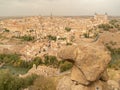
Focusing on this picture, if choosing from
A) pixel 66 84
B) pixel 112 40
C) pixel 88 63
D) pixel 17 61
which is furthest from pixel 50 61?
pixel 88 63

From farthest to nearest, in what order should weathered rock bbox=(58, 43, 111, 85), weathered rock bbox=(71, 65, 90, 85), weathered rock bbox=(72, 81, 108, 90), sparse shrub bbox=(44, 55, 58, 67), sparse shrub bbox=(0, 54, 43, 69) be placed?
1. sparse shrub bbox=(0, 54, 43, 69)
2. sparse shrub bbox=(44, 55, 58, 67)
3. weathered rock bbox=(72, 81, 108, 90)
4. weathered rock bbox=(71, 65, 90, 85)
5. weathered rock bbox=(58, 43, 111, 85)

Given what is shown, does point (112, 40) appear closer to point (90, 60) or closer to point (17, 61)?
point (17, 61)

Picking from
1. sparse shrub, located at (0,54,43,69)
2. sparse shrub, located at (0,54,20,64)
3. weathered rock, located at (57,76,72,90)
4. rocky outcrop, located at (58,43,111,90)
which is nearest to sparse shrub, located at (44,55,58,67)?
sparse shrub, located at (0,54,43,69)

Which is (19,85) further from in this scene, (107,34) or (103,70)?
(107,34)

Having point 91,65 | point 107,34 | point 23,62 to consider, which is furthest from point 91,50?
point 107,34

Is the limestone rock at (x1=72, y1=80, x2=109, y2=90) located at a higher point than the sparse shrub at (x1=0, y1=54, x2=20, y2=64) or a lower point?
higher

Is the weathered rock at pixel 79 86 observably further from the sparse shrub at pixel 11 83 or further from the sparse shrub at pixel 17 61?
the sparse shrub at pixel 17 61

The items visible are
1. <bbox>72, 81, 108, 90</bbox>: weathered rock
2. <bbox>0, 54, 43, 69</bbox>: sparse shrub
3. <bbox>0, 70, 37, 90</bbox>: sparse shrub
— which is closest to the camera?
<bbox>72, 81, 108, 90</bbox>: weathered rock

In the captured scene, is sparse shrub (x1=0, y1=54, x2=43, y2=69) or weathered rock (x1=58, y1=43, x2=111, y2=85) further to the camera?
sparse shrub (x1=0, y1=54, x2=43, y2=69)

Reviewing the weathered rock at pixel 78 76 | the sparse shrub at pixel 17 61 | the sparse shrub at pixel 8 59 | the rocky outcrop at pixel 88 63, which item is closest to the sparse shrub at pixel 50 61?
the sparse shrub at pixel 17 61

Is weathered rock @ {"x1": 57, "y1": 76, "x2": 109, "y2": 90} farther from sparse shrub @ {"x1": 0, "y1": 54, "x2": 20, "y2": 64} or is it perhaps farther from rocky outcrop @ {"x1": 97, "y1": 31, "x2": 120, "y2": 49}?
rocky outcrop @ {"x1": 97, "y1": 31, "x2": 120, "y2": 49}
